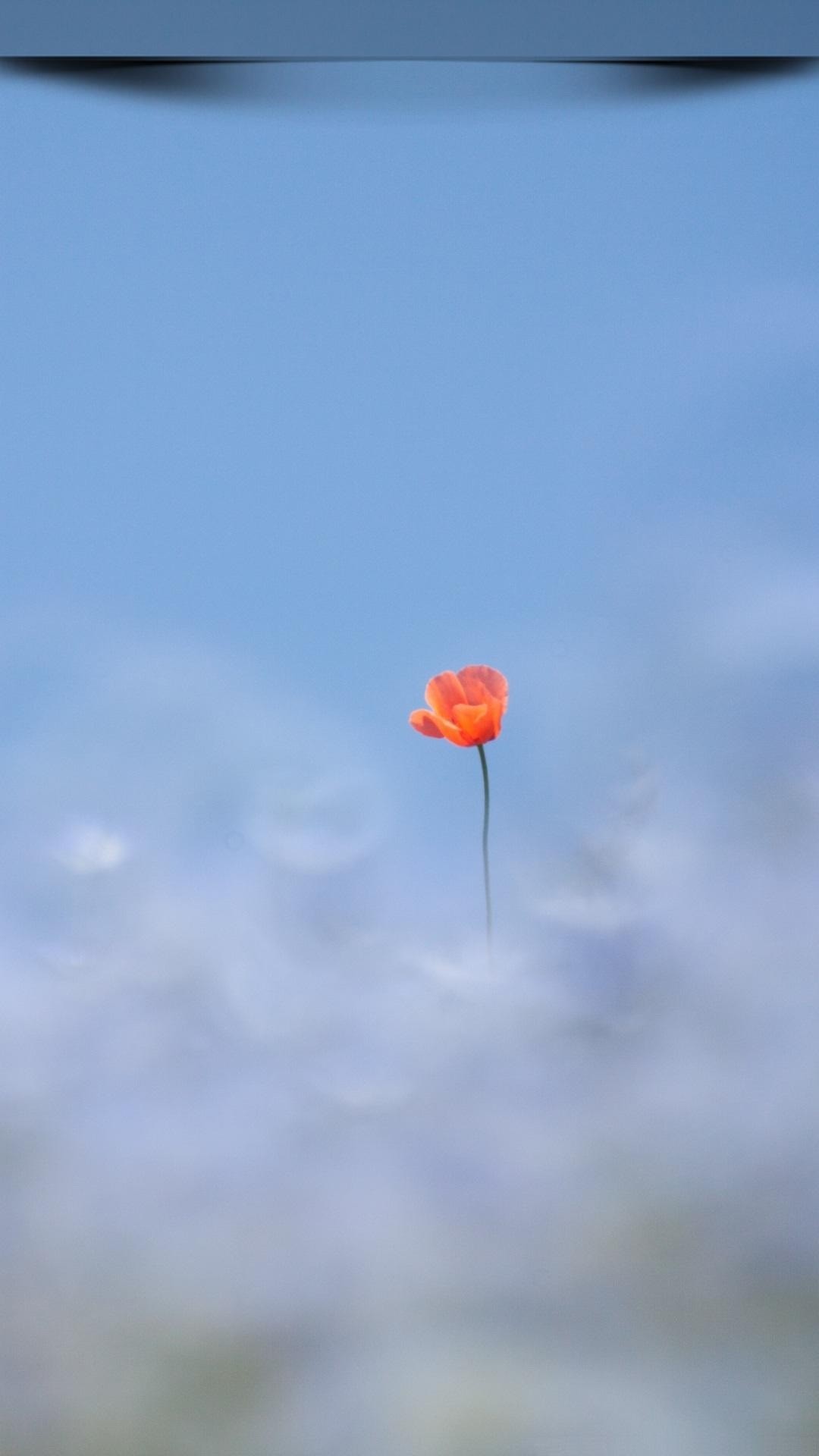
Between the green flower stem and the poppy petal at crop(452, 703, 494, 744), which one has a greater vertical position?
the poppy petal at crop(452, 703, 494, 744)

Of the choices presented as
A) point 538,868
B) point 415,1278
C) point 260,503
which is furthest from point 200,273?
point 415,1278

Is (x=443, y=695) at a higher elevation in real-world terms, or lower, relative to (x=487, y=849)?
higher

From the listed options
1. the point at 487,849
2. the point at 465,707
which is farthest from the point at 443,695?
the point at 487,849

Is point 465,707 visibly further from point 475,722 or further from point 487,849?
point 487,849

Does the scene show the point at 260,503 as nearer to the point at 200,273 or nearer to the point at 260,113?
the point at 200,273

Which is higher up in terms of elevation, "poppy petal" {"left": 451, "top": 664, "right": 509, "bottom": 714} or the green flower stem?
"poppy petal" {"left": 451, "top": 664, "right": 509, "bottom": 714}

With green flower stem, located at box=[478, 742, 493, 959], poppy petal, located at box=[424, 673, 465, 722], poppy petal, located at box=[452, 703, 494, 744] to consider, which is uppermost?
poppy petal, located at box=[424, 673, 465, 722]
